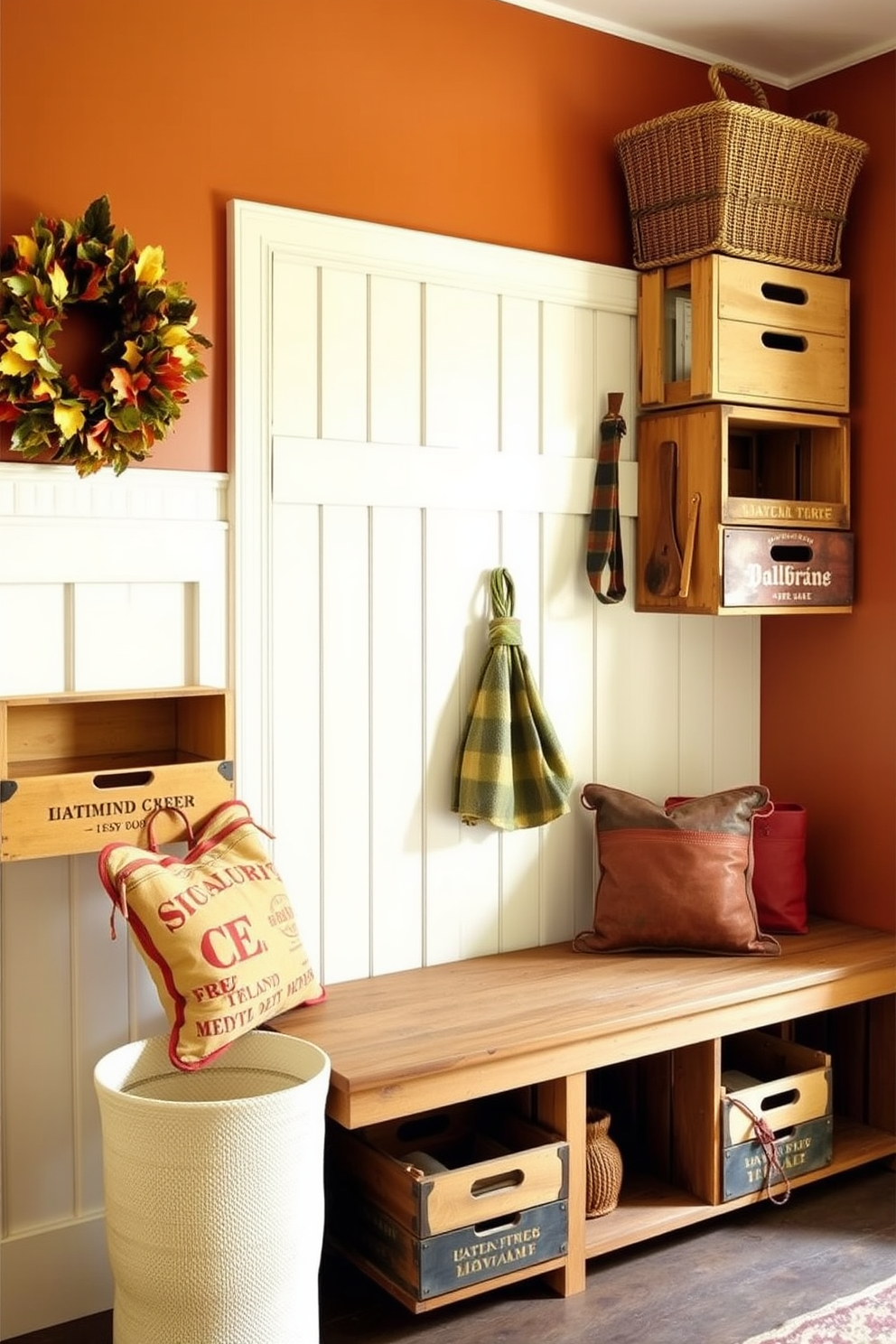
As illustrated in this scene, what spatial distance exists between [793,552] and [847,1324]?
1614 millimetres

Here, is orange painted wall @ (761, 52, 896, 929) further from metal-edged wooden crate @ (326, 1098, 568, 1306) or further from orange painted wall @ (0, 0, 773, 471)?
metal-edged wooden crate @ (326, 1098, 568, 1306)

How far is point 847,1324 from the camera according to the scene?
2.46 m

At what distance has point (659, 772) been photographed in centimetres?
333

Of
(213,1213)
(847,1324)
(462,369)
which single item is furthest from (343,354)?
(847,1324)

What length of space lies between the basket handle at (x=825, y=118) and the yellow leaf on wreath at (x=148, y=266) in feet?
5.26

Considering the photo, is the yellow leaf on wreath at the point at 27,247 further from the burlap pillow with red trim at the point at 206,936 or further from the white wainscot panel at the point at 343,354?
the burlap pillow with red trim at the point at 206,936

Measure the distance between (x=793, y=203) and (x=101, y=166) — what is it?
4.95 ft

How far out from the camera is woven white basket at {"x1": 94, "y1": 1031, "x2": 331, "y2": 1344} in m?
2.09

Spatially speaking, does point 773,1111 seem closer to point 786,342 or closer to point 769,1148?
point 769,1148

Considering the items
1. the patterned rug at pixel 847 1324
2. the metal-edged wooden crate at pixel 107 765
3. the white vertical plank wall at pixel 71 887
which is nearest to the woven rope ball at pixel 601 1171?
the patterned rug at pixel 847 1324

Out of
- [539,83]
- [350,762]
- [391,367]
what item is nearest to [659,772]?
[350,762]

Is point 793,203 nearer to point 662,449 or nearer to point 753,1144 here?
point 662,449

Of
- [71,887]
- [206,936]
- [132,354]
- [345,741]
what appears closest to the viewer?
[206,936]

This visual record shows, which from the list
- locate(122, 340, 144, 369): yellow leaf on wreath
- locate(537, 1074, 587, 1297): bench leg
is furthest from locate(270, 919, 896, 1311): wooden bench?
locate(122, 340, 144, 369): yellow leaf on wreath
